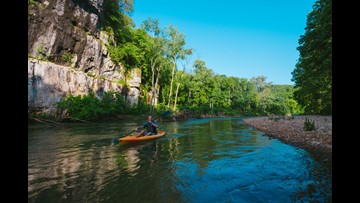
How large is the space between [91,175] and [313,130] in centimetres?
1167

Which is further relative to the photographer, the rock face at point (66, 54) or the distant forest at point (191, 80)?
the rock face at point (66, 54)

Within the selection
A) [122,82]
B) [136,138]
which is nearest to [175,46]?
[122,82]

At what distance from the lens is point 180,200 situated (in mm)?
4188

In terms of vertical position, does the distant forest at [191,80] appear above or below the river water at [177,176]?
above

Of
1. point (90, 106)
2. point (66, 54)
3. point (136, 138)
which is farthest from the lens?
point (66, 54)

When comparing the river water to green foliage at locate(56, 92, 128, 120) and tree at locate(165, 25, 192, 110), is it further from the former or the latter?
tree at locate(165, 25, 192, 110)

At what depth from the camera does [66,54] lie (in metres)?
24.1

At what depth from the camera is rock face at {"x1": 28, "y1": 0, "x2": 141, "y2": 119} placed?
20281 millimetres

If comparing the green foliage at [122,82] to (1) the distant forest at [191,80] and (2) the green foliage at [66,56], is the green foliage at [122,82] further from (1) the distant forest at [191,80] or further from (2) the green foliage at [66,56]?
(2) the green foliage at [66,56]

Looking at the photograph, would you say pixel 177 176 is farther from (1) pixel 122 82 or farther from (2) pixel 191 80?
(2) pixel 191 80

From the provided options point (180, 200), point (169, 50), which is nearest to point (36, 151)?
point (180, 200)

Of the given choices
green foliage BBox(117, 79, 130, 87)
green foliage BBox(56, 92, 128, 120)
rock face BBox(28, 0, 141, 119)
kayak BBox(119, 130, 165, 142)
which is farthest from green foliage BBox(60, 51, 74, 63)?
kayak BBox(119, 130, 165, 142)

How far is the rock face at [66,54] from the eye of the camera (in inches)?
798

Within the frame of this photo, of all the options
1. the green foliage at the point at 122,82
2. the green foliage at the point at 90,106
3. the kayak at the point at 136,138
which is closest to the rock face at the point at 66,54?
the green foliage at the point at 122,82
